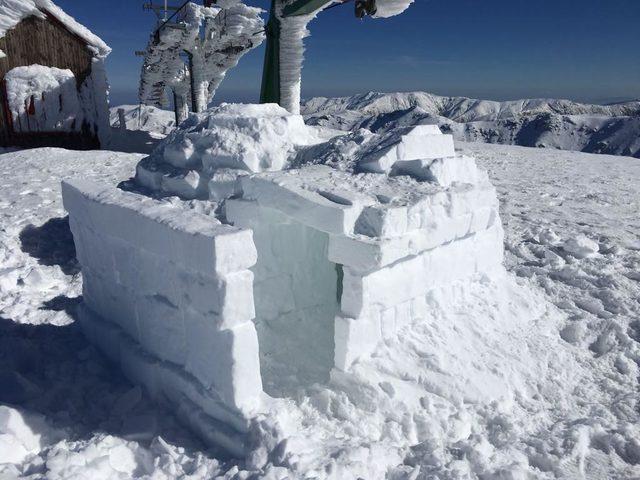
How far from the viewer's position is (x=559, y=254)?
189 inches

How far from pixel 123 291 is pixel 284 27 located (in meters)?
5.27

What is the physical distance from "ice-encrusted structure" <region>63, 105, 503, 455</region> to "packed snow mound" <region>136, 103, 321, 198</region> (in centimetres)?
2

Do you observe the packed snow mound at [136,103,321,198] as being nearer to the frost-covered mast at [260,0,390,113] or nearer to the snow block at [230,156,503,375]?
the snow block at [230,156,503,375]

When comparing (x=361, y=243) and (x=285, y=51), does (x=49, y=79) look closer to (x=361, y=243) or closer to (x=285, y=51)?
(x=285, y=51)

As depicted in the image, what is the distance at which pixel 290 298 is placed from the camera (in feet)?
11.8

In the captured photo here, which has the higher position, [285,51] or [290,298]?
[285,51]

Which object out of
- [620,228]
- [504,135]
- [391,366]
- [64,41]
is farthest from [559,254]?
[504,135]

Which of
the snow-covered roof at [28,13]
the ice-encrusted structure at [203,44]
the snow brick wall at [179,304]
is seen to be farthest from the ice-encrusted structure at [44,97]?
the snow brick wall at [179,304]

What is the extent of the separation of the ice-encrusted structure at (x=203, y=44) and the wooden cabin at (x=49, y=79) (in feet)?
5.97

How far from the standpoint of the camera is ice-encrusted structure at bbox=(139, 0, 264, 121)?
392 inches

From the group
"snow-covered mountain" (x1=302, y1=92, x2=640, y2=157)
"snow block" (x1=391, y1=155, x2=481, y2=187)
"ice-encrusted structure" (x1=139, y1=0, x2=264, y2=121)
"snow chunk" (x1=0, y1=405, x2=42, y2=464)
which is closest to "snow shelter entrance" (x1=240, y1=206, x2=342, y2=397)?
"snow block" (x1=391, y1=155, x2=481, y2=187)

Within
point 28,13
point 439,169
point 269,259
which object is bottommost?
point 269,259

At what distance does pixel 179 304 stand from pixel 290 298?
1.19 meters

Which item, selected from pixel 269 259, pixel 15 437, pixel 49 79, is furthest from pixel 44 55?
pixel 15 437
